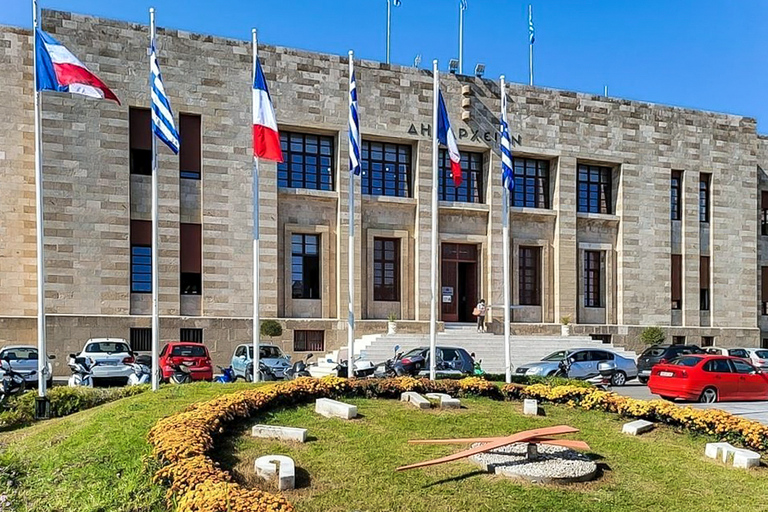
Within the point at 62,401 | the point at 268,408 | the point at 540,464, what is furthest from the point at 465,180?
the point at 540,464

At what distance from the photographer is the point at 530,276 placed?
115 feet

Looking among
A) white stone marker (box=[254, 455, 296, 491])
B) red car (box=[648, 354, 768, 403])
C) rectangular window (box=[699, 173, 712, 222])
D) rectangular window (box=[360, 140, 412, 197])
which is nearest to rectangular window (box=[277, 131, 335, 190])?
rectangular window (box=[360, 140, 412, 197])

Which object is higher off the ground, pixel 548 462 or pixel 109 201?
pixel 109 201

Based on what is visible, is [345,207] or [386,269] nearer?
[345,207]

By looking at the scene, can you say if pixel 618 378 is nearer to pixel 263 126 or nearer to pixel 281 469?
pixel 263 126

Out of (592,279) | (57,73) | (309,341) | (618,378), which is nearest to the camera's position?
(57,73)

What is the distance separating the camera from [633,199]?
36562mm

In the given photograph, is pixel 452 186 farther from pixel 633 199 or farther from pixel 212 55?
pixel 212 55

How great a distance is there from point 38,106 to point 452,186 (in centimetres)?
2107

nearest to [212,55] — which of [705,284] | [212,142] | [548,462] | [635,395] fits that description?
[212,142]

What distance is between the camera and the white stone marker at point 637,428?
12.3m

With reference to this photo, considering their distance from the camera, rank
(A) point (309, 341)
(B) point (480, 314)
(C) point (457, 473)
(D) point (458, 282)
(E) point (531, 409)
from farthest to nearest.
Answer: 1. (D) point (458, 282)
2. (B) point (480, 314)
3. (A) point (309, 341)
4. (E) point (531, 409)
5. (C) point (457, 473)

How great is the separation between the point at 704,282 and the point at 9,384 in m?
33.5

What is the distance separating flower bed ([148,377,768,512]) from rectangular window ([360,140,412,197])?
58.9ft
